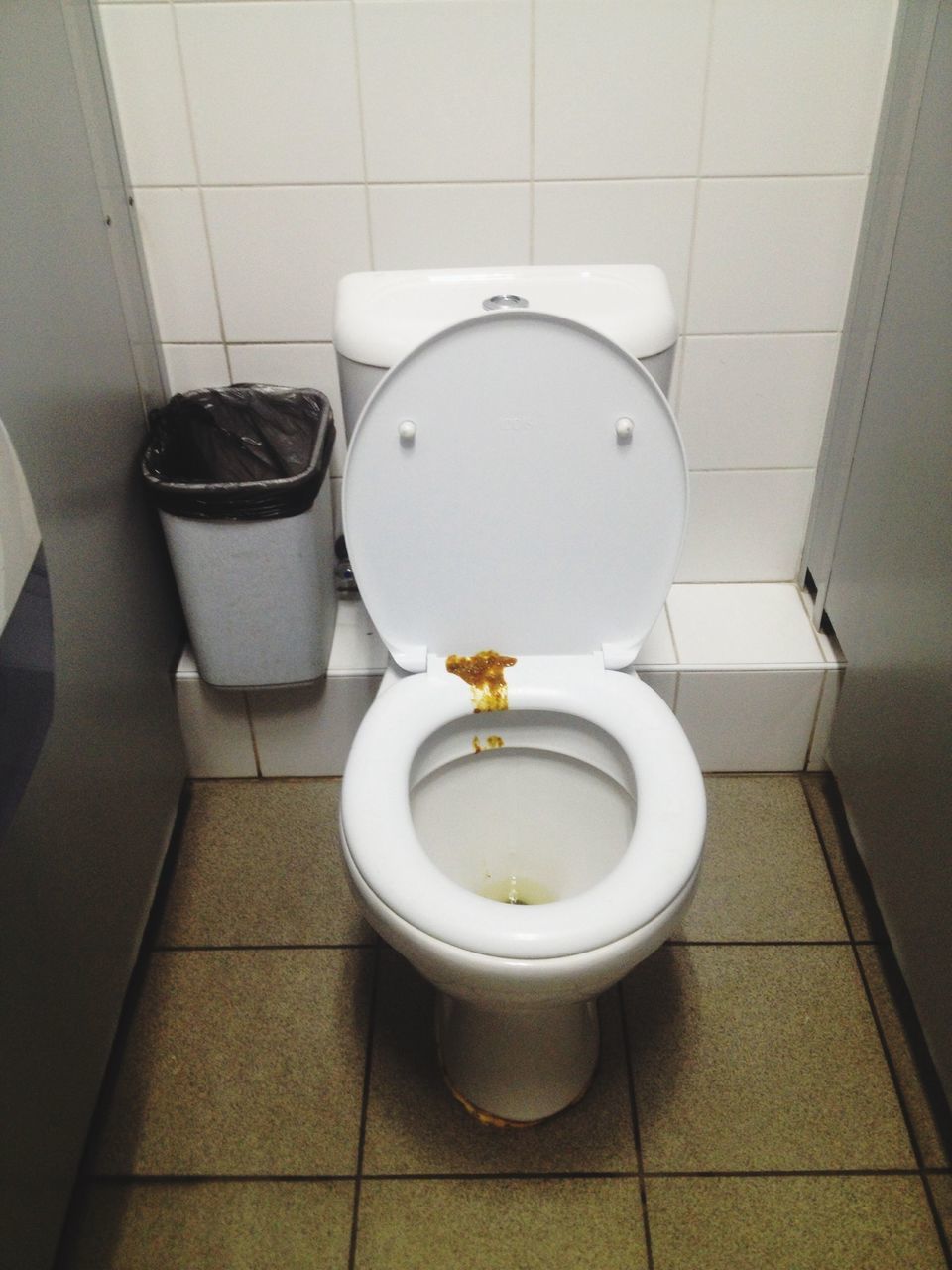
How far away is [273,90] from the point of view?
124 cm

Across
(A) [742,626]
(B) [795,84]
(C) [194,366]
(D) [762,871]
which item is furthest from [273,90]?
(D) [762,871]

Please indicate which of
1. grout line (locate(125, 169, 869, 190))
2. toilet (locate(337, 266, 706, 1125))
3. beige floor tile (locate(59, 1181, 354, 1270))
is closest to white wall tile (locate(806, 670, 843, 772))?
toilet (locate(337, 266, 706, 1125))

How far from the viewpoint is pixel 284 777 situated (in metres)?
1.59

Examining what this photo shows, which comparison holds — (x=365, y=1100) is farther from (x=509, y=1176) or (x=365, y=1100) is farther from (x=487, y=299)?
(x=487, y=299)

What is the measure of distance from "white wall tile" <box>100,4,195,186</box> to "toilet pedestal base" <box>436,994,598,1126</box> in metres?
1.06

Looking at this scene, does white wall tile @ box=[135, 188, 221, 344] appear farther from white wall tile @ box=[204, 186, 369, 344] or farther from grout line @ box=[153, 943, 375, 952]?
grout line @ box=[153, 943, 375, 952]

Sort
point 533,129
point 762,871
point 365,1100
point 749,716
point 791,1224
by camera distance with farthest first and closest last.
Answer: point 749,716 < point 762,871 < point 533,129 < point 365,1100 < point 791,1224

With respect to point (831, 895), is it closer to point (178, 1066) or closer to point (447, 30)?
point (178, 1066)

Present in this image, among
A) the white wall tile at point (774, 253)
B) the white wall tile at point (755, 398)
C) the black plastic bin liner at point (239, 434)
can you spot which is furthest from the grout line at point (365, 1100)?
the white wall tile at point (774, 253)

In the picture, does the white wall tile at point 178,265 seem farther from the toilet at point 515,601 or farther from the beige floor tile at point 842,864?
the beige floor tile at point 842,864

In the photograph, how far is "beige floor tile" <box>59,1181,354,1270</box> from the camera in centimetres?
104

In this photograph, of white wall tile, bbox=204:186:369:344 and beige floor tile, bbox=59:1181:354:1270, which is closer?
beige floor tile, bbox=59:1181:354:1270

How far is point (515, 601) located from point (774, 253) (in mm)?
596

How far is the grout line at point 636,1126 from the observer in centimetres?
104
